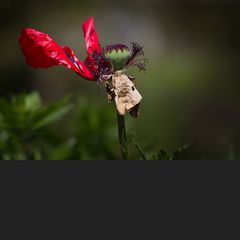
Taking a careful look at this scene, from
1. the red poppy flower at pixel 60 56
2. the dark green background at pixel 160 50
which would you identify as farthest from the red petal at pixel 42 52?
the dark green background at pixel 160 50

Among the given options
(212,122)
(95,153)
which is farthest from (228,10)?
(95,153)

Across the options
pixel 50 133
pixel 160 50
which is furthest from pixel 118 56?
pixel 160 50

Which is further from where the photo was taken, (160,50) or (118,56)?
(160,50)

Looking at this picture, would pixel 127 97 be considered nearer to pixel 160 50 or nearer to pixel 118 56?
pixel 118 56

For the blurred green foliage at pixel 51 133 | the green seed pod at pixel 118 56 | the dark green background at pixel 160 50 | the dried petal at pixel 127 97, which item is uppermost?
the green seed pod at pixel 118 56

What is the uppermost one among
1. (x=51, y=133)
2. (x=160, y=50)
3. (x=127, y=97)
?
(x=127, y=97)

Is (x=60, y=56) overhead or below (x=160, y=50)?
overhead

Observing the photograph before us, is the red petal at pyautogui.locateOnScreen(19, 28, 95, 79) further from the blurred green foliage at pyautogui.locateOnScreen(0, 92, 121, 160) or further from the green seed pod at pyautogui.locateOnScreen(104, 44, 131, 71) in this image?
the blurred green foliage at pyautogui.locateOnScreen(0, 92, 121, 160)

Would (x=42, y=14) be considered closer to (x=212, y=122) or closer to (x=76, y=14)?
(x=76, y=14)

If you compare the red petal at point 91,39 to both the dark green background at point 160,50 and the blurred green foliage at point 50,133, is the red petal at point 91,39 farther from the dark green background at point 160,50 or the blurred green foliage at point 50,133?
the dark green background at point 160,50

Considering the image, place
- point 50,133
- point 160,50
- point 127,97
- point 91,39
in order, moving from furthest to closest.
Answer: point 160,50 < point 50,133 < point 91,39 < point 127,97
